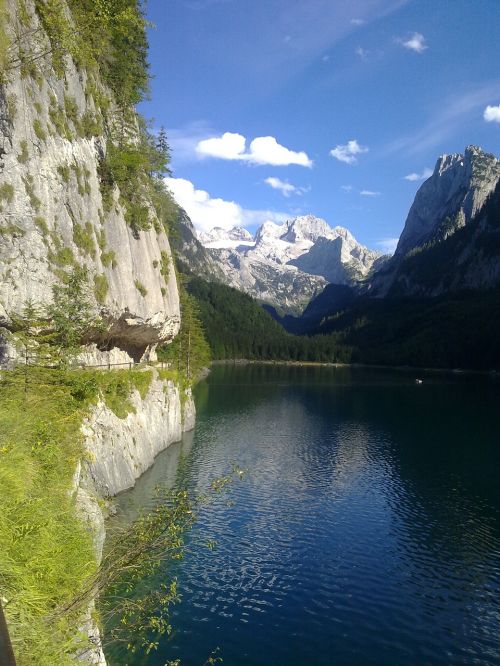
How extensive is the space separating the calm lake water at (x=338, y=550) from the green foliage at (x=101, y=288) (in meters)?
15.0

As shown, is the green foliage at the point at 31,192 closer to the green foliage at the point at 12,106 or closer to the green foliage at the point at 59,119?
the green foliage at the point at 12,106

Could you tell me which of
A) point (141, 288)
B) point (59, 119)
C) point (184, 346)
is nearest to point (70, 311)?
point (59, 119)

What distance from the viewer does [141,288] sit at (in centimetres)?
4684

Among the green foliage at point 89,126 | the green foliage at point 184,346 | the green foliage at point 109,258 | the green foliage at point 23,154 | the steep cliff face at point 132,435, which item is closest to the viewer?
the green foliage at point 23,154

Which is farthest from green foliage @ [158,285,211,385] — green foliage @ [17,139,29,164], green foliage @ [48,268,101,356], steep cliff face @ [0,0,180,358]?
green foliage @ [17,139,29,164]

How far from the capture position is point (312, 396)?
370 ft

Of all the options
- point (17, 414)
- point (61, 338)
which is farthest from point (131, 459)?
point (17, 414)

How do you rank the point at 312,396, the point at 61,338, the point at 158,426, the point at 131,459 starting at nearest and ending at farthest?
the point at 61,338, the point at 131,459, the point at 158,426, the point at 312,396

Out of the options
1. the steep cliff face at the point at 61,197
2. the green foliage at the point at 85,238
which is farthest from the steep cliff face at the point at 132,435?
the green foliage at the point at 85,238

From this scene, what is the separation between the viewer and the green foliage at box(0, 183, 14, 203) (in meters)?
26.5

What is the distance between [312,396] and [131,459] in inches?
3026

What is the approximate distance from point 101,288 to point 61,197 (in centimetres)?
754

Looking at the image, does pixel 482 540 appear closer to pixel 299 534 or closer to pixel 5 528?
pixel 299 534

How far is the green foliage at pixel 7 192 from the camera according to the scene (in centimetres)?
2650
